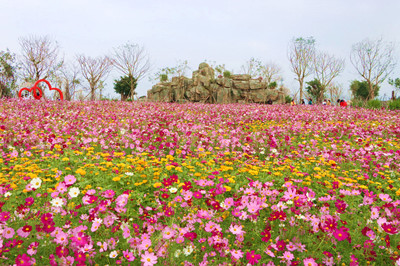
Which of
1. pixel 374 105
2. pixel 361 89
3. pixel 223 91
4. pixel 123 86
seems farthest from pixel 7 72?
A: pixel 361 89

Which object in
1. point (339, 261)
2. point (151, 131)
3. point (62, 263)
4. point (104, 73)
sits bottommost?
point (339, 261)

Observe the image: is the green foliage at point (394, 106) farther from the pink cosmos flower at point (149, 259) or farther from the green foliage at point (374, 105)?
the pink cosmos flower at point (149, 259)

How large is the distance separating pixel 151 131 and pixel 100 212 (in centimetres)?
502

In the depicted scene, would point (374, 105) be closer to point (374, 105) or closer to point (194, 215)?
point (374, 105)

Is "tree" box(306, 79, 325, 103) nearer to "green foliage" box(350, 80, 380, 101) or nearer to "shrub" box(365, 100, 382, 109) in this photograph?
"green foliage" box(350, 80, 380, 101)

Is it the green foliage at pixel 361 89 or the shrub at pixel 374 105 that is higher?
the green foliage at pixel 361 89

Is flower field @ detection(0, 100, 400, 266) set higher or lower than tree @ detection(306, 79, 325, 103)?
lower

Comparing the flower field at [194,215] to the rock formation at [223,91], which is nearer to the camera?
the flower field at [194,215]

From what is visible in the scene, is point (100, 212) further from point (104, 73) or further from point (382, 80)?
point (382, 80)

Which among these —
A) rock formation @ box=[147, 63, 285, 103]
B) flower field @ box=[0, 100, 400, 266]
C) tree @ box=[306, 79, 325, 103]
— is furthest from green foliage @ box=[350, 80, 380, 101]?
flower field @ box=[0, 100, 400, 266]

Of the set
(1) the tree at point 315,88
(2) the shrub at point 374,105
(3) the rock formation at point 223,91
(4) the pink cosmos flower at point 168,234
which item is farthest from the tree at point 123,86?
(4) the pink cosmos flower at point 168,234

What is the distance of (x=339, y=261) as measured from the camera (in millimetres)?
2514

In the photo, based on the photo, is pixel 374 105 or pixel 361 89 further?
pixel 361 89

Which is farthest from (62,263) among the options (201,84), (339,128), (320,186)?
Answer: (201,84)
